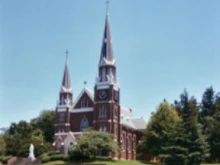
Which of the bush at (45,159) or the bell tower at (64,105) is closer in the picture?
the bush at (45,159)

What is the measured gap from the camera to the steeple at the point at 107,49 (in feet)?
224

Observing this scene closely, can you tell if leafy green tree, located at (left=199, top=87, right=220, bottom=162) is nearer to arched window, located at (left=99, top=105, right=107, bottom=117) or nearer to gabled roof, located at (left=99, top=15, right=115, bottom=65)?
arched window, located at (left=99, top=105, right=107, bottom=117)

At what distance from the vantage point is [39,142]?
228ft

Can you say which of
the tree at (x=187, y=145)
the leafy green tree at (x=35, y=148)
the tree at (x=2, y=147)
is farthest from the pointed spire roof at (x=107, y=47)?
the tree at (x=187, y=145)

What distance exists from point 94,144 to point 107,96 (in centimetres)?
1116

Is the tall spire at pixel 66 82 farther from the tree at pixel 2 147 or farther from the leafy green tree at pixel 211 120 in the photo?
the leafy green tree at pixel 211 120

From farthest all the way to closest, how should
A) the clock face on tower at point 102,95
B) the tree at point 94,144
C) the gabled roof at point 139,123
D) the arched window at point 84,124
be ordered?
the gabled roof at point 139,123 → the arched window at point 84,124 → the clock face on tower at point 102,95 → the tree at point 94,144

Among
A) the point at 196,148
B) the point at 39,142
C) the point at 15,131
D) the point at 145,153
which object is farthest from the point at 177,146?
the point at 15,131

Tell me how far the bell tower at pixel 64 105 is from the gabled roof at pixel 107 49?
9.34 metres

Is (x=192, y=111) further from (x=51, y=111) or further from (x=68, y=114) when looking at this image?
(x=51, y=111)

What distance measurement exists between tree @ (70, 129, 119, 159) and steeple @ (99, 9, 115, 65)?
1329 cm

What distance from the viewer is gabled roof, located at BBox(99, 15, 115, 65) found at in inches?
2689

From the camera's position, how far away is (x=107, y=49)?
69.3 meters

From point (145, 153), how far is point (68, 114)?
15234mm
